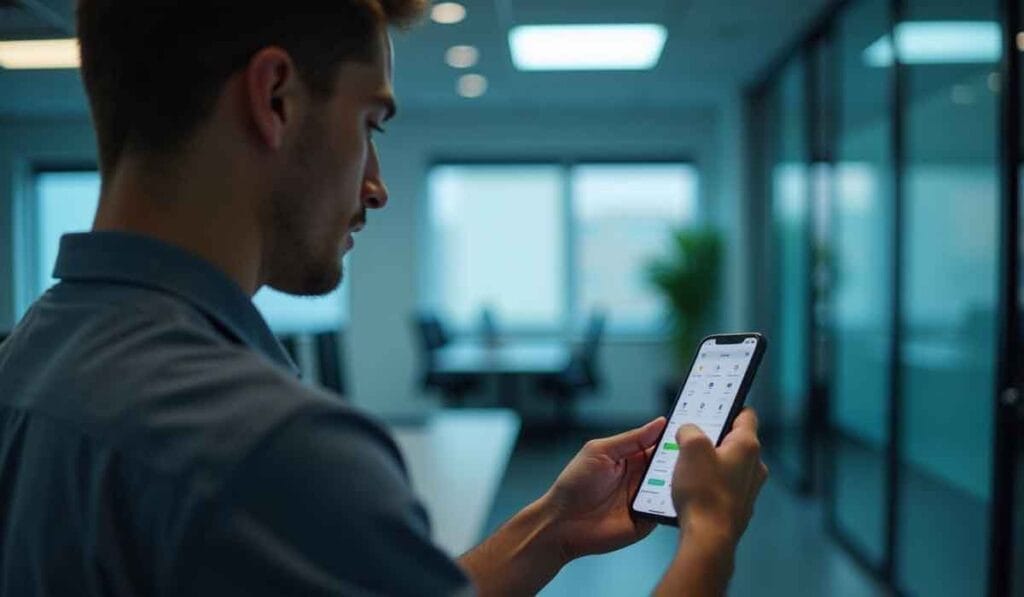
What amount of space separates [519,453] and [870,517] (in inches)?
112

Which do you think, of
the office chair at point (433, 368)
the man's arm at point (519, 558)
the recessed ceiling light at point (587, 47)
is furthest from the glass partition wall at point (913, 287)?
the office chair at point (433, 368)

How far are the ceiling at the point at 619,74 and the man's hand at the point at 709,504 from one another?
3.12m

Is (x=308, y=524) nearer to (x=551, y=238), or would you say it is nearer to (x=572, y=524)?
(x=572, y=524)

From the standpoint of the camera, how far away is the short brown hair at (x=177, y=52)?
56 centimetres

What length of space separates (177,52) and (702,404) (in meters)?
0.61

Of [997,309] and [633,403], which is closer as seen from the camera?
[997,309]

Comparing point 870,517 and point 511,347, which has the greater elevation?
point 511,347

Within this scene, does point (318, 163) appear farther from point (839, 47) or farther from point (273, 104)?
point (839, 47)

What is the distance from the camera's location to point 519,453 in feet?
20.6

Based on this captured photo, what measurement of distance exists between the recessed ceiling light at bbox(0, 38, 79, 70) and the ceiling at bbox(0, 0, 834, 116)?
227 centimetres

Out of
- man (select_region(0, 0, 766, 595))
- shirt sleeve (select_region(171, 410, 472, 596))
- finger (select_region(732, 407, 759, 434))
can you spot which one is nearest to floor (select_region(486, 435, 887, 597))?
finger (select_region(732, 407, 759, 434))

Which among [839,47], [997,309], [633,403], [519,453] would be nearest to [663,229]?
[633,403]

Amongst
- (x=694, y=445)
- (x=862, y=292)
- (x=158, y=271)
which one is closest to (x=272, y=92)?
(x=158, y=271)

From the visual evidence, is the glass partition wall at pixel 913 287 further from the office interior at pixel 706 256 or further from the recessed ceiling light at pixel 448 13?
the recessed ceiling light at pixel 448 13
